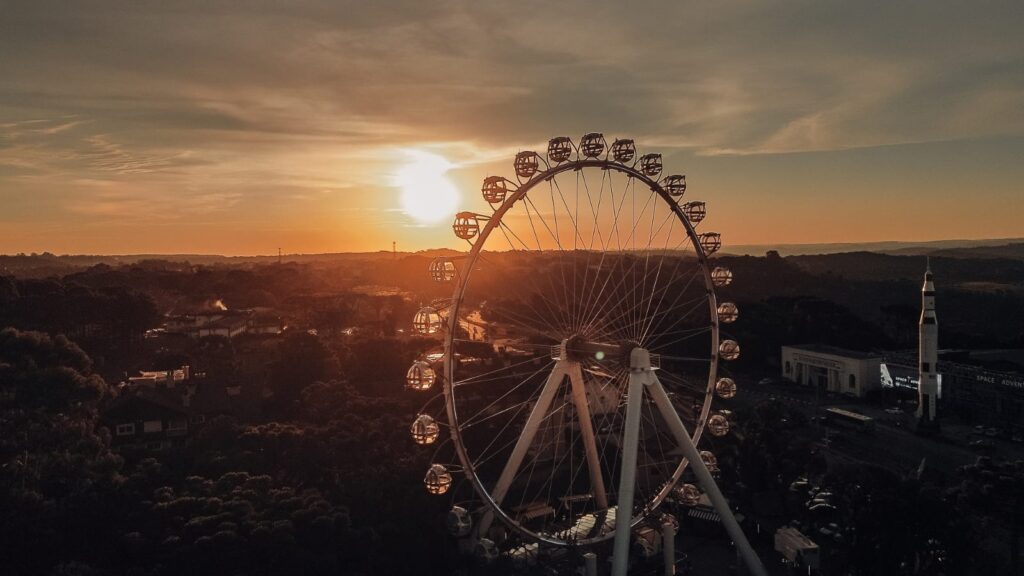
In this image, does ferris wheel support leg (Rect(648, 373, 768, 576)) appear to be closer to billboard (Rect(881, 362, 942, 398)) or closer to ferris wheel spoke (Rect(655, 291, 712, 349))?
ferris wheel spoke (Rect(655, 291, 712, 349))

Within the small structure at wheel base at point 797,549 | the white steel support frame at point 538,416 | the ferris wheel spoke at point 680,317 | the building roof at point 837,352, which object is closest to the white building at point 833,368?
the building roof at point 837,352

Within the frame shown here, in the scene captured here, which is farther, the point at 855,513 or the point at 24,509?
the point at 855,513

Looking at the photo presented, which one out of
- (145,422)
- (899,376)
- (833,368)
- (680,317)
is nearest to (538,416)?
(145,422)

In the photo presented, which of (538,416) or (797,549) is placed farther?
(797,549)

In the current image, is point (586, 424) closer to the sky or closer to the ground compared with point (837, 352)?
closer to the sky

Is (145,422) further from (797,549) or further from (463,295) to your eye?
(797,549)

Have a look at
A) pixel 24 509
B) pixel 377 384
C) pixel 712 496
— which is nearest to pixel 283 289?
pixel 377 384

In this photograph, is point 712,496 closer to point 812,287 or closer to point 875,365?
point 875,365
